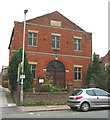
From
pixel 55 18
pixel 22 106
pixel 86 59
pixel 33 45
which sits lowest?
pixel 22 106

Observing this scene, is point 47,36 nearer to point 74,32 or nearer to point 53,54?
point 53,54

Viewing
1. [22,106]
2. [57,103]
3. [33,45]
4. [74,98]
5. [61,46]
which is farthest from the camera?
[61,46]

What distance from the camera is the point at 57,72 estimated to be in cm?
2436

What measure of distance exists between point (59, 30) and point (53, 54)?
3.68m

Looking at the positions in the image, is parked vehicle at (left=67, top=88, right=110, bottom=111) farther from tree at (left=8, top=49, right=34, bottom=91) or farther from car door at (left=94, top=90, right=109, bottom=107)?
tree at (left=8, top=49, right=34, bottom=91)

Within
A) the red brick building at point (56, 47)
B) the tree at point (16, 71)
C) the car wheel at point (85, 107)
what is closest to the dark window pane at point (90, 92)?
the car wheel at point (85, 107)

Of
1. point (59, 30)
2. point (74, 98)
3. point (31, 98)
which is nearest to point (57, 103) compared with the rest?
point (31, 98)

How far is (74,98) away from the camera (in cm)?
1249

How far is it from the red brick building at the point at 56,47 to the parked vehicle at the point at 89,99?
1020 cm

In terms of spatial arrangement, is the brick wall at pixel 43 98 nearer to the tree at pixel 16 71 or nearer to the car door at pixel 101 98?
the tree at pixel 16 71

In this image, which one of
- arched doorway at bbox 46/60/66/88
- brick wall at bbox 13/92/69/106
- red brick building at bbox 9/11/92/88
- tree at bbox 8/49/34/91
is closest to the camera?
brick wall at bbox 13/92/69/106

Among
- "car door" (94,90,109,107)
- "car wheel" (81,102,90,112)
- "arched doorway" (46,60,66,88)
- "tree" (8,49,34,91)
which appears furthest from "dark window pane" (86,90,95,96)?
"arched doorway" (46,60,66,88)

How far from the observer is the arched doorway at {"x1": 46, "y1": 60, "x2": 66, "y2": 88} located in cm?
2403

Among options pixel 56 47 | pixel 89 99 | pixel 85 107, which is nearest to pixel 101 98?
pixel 89 99
